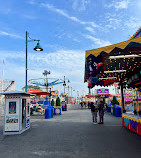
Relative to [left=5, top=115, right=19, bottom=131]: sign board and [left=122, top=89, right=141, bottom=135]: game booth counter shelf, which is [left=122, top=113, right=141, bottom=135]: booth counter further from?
[left=5, top=115, right=19, bottom=131]: sign board

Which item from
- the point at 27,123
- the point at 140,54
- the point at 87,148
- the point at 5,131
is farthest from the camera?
the point at 27,123

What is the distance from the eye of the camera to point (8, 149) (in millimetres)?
5801

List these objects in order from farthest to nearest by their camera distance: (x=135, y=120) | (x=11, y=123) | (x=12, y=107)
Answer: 1. (x=12, y=107)
2. (x=11, y=123)
3. (x=135, y=120)

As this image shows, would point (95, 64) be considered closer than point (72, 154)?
No

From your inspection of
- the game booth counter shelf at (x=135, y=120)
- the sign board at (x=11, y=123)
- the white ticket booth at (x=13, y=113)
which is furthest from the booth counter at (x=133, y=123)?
the sign board at (x=11, y=123)

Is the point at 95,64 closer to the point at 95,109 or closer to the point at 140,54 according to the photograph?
the point at 140,54

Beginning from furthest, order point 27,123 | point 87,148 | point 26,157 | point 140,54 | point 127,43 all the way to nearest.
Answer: point 27,123
point 87,148
point 140,54
point 26,157
point 127,43

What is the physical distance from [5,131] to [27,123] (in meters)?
1.54

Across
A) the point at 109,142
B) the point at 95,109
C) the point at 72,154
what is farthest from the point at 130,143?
the point at 95,109

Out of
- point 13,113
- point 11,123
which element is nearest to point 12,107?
point 13,113

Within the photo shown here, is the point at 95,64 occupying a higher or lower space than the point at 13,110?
higher

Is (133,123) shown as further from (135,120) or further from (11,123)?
(11,123)

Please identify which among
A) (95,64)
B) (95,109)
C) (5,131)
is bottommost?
(5,131)

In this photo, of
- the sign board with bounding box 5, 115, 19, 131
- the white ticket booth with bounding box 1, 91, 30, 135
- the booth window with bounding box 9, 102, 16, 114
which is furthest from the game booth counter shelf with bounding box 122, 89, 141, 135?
the booth window with bounding box 9, 102, 16, 114
